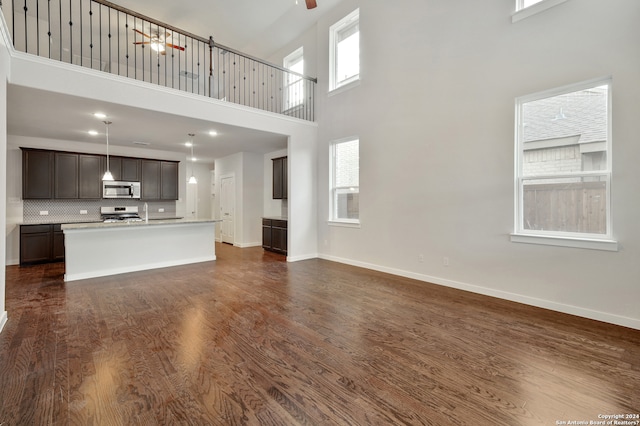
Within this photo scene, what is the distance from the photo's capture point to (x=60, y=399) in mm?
1863

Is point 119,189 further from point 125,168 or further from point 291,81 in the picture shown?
point 291,81

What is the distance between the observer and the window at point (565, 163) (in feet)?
10.3

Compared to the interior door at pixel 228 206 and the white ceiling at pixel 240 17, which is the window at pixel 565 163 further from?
the interior door at pixel 228 206

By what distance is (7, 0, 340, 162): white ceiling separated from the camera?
4281 mm

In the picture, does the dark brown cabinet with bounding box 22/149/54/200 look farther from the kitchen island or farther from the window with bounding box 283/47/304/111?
the window with bounding box 283/47/304/111

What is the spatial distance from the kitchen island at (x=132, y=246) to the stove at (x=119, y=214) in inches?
72.5

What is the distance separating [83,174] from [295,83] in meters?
5.35

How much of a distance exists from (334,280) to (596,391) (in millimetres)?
3185

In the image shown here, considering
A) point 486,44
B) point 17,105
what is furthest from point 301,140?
point 17,105

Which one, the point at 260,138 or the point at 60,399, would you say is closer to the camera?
the point at 60,399

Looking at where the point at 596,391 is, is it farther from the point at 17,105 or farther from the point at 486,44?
the point at 17,105

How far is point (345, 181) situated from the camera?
6.07 meters

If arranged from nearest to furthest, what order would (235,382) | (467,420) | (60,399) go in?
(467,420) → (60,399) → (235,382)

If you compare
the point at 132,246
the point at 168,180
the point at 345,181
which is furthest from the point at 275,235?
the point at 168,180
